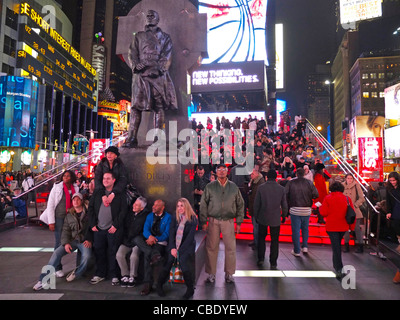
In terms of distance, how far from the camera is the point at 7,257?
6219 mm

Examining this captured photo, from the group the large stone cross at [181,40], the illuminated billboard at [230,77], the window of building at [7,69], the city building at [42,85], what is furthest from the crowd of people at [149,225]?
the window of building at [7,69]

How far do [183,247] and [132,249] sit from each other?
100 centimetres

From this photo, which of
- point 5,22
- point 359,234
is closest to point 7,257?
point 359,234

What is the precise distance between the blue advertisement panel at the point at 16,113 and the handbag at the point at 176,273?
37.4m

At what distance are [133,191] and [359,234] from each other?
5622mm

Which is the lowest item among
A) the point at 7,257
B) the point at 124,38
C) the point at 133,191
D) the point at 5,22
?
the point at 7,257

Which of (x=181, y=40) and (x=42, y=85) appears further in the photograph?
(x=42, y=85)

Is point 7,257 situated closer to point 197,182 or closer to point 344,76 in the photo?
point 197,182

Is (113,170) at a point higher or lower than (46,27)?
lower

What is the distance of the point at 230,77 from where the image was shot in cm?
3272

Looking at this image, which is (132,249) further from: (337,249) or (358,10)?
(358,10)

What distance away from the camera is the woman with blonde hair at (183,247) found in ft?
13.7

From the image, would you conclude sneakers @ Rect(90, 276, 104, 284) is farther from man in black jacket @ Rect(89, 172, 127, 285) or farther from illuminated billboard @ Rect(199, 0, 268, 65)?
illuminated billboard @ Rect(199, 0, 268, 65)

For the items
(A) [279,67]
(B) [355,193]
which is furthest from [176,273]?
(A) [279,67]
